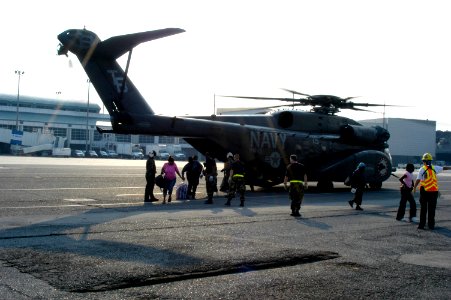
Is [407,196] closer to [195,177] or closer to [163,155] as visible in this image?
[195,177]

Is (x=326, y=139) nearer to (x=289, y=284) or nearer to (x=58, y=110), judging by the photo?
(x=289, y=284)

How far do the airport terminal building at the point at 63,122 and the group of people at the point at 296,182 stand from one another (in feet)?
339

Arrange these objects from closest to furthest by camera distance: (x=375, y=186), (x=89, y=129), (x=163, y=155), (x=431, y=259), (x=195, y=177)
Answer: (x=431, y=259), (x=195, y=177), (x=375, y=186), (x=163, y=155), (x=89, y=129)

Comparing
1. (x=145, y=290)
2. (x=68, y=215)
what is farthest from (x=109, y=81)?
(x=145, y=290)

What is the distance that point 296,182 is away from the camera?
16.5 meters

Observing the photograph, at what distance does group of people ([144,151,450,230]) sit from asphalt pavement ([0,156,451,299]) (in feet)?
2.00

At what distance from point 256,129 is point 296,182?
9566mm

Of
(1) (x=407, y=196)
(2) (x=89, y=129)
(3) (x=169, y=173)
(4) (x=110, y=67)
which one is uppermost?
(4) (x=110, y=67)

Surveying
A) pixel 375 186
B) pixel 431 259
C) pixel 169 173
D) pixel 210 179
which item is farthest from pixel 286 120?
pixel 431 259

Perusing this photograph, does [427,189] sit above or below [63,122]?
below

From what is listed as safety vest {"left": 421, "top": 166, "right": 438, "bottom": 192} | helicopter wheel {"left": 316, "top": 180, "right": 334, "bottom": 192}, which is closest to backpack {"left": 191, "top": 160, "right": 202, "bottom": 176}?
helicopter wheel {"left": 316, "top": 180, "right": 334, "bottom": 192}

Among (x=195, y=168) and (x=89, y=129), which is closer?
(x=195, y=168)

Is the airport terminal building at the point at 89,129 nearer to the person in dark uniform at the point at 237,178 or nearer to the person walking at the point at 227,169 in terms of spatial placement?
the person walking at the point at 227,169

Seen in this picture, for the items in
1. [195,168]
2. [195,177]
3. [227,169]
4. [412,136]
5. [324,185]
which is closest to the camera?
[195,168]
